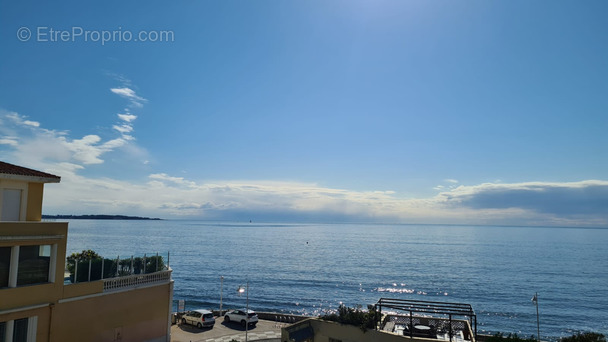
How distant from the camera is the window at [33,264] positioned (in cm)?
1861

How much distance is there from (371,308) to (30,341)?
17759 millimetres

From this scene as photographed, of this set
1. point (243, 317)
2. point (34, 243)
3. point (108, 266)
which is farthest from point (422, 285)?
point (34, 243)

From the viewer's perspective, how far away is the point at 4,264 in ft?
59.2

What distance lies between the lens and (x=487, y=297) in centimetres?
7156

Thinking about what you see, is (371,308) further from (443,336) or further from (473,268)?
(473,268)

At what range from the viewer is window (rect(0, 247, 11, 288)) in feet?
58.8

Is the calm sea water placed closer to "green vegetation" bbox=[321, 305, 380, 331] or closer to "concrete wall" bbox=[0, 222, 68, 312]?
"green vegetation" bbox=[321, 305, 380, 331]

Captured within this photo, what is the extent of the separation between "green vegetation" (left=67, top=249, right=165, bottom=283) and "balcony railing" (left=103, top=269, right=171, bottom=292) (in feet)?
1.38

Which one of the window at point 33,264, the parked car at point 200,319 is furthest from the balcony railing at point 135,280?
the parked car at point 200,319

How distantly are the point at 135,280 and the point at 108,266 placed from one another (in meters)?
2.21

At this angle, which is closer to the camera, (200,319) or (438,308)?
(438,308)

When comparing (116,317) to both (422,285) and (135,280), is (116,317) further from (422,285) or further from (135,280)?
(422,285)

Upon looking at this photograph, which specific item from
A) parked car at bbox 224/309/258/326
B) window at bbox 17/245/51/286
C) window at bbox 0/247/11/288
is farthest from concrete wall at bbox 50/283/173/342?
parked car at bbox 224/309/258/326

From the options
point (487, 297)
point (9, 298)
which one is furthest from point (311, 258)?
point (9, 298)
